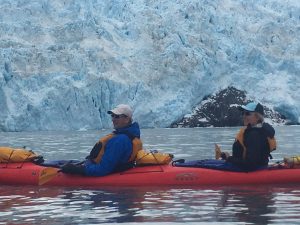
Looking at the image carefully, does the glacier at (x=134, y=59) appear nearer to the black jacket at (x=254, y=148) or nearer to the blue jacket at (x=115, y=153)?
the blue jacket at (x=115, y=153)

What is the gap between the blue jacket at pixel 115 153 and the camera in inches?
254

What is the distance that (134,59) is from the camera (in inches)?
1490

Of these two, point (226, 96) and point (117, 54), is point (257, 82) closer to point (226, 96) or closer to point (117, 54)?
point (226, 96)

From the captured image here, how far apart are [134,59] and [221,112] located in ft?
30.6

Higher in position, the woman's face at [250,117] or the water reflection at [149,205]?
the woman's face at [250,117]

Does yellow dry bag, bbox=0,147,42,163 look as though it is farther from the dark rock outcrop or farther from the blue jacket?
the dark rock outcrop

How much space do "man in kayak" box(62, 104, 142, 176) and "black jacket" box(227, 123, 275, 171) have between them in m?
1.16

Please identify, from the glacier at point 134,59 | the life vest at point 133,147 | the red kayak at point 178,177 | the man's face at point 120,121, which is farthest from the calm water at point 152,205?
the glacier at point 134,59

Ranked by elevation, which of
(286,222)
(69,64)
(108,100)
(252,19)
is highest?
(252,19)

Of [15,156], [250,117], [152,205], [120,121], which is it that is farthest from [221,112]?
[152,205]

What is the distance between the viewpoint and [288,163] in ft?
22.7

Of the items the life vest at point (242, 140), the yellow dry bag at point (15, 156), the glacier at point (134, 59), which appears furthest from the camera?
the glacier at point (134, 59)

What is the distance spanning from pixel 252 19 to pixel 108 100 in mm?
13759

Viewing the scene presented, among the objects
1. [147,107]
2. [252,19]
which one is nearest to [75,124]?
[147,107]
